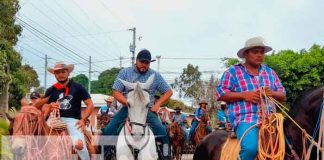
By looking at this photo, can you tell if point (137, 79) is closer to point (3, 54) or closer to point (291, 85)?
point (3, 54)

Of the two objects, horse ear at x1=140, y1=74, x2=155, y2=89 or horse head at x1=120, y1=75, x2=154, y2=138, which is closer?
horse head at x1=120, y1=75, x2=154, y2=138

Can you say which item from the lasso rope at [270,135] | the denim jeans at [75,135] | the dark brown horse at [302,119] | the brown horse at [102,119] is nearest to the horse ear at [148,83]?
the denim jeans at [75,135]

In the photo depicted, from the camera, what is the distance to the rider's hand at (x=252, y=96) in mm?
5590

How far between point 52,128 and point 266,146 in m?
3.24

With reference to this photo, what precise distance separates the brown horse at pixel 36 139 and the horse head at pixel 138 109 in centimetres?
102

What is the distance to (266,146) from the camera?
216 inches

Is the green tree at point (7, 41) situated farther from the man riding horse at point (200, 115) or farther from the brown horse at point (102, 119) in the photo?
the man riding horse at point (200, 115)

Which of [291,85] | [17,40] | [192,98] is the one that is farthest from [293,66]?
[192,98]

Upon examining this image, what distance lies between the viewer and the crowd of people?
5750mm

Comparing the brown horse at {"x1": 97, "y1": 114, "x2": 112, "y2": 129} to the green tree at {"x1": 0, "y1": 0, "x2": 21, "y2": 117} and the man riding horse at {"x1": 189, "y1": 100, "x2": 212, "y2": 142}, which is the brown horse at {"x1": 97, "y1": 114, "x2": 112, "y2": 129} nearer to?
the man riding horse at {"x1": 189, "y1": 100, "x2": 212, "y2": 142}

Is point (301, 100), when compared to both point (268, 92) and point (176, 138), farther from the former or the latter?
point (176, 138)

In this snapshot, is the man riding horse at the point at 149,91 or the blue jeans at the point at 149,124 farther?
the blue jeans at the point at 149,124

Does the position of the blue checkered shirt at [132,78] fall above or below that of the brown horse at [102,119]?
above

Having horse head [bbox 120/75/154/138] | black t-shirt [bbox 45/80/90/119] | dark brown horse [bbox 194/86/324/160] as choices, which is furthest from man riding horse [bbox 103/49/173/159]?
dark brown horse [bbox 194/86/324/160]
